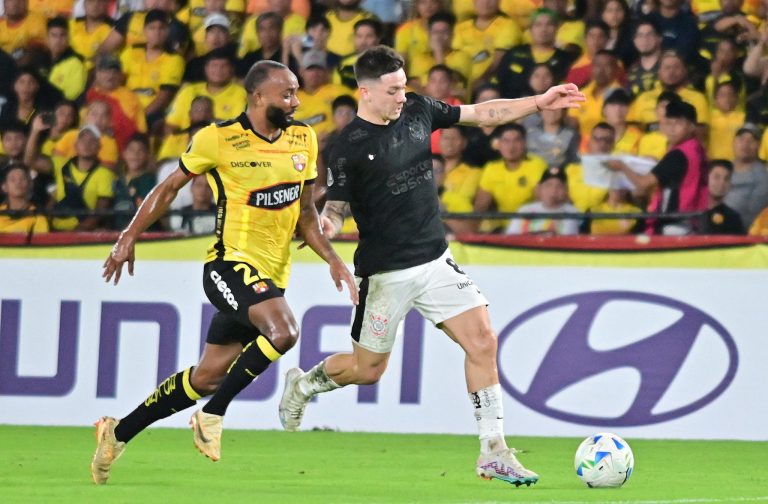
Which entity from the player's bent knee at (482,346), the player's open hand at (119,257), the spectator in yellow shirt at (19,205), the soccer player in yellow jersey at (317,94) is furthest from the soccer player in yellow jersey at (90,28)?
the player's bent knee at (482,346)

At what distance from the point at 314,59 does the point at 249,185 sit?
18.3 ft

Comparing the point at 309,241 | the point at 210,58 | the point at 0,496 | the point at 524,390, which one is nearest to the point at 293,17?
the point at 210,58

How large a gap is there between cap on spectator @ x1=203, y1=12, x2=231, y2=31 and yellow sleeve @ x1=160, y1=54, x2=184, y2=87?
44cm

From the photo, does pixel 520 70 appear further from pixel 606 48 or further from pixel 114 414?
pixel 114 414

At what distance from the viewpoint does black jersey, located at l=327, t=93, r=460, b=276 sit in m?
8.25

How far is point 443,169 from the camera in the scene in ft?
41.2

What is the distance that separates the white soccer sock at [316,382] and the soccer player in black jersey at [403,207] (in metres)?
0.74

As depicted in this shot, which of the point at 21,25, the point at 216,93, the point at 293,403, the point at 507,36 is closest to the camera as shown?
the point at 293,403

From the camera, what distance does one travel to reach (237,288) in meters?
7.95

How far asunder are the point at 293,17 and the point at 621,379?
4846 mm

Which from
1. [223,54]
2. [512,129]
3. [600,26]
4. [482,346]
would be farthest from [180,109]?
[482,346]

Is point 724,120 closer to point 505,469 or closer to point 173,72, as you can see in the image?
point 173,72

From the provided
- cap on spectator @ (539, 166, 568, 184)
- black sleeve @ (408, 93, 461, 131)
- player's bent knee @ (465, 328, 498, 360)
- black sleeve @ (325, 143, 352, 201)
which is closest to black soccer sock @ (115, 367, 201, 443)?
black sleeve @ (325, 143, 352, 201)

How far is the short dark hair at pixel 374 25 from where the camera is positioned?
44.3 feet
